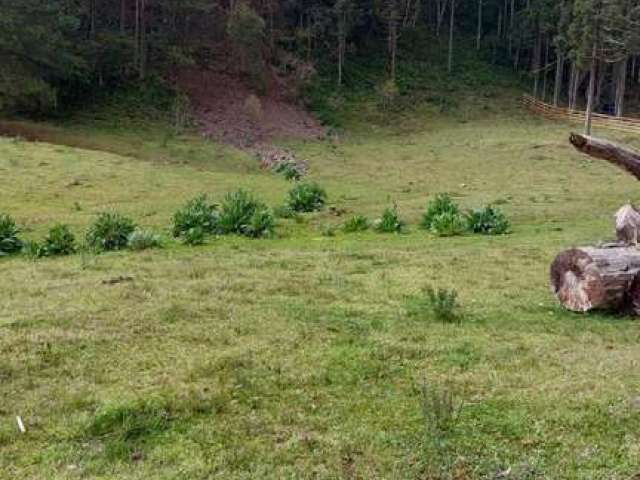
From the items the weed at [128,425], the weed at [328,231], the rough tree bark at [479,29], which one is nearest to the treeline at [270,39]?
the rough tree bark at [479,29]

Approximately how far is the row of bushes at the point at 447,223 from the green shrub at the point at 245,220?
172cm

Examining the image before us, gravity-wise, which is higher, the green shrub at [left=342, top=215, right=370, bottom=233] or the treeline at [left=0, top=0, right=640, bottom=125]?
the treeline at [left=0, top=0, right=640, bottom=125]

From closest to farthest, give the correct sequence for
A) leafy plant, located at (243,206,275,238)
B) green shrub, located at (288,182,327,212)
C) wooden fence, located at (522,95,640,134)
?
leafy plant, located at (243,206,275,238) → green shrub, located at (288,182,327,212) → wooden fence, located at (522,95,640,134)

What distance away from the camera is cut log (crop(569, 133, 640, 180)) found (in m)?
7.51

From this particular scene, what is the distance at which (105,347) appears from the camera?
704 cm

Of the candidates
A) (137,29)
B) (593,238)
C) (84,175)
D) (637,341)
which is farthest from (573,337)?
(137,29)

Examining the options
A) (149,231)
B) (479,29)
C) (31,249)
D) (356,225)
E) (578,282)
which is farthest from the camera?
(479,29)

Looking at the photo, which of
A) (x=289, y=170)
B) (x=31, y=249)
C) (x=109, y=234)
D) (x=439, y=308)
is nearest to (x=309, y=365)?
(x=439, y=308)

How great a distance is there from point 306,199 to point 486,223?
178 inches

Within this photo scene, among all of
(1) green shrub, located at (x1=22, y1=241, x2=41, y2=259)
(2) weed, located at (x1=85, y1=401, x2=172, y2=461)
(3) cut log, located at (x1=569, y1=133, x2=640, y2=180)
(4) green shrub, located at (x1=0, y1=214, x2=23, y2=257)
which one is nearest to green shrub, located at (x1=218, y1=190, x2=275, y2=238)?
(1) green shrub, located at (x1=22, y1=241, x2=41, y2=259)

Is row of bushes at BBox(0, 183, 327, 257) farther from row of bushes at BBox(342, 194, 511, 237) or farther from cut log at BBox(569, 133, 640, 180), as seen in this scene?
cut log at BBox(569, 133, 640, 180)

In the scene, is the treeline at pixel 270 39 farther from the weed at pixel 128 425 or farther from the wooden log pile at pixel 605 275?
the weed at pixel 128 425

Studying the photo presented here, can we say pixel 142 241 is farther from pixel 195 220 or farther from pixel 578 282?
pixel 578 282

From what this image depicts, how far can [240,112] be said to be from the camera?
40.1 meters
